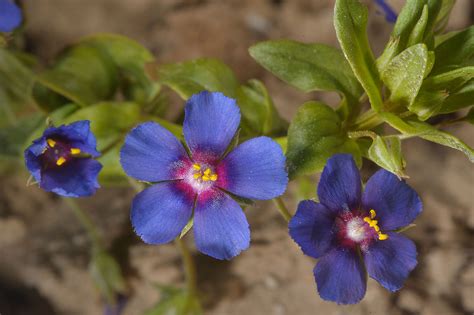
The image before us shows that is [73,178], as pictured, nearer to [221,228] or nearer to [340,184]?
[221,228]

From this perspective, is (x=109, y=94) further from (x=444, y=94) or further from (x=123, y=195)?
(x=444, y=94)

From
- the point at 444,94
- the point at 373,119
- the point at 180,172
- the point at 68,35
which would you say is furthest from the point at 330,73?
the point at 68,35

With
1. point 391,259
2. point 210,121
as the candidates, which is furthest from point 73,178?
point 391,259

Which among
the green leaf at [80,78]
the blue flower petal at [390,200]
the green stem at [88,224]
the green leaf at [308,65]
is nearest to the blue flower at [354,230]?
the blue flower petal at [390,200]

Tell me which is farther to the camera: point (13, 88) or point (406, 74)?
point (13, 88)

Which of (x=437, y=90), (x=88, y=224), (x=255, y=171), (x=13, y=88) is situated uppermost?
(x=437, y=90)

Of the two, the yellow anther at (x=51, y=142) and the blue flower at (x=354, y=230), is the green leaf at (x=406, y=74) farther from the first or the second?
the yellow anther at (x=51, y=142)

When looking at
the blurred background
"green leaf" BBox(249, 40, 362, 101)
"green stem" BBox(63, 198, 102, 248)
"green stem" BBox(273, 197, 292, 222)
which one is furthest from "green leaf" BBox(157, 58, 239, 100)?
"green stem" BBox(63, 198, 102, 248)
